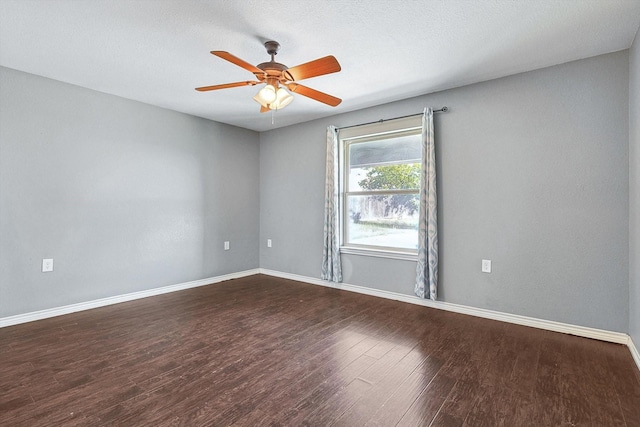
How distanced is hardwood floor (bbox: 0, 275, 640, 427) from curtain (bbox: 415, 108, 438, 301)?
0.34 m

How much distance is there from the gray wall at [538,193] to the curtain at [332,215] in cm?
70

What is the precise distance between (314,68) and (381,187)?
2168 millimetres

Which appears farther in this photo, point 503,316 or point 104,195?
point 104,195

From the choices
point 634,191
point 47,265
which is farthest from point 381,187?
point 47,265


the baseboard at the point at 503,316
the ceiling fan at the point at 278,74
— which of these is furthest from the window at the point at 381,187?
the ceiling fan at the point at 278,74

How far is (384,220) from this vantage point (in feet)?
13.0

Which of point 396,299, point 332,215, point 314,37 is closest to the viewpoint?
point 314,37

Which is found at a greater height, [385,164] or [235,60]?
[235,60]

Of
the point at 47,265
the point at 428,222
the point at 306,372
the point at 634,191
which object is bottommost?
the point at 306,372

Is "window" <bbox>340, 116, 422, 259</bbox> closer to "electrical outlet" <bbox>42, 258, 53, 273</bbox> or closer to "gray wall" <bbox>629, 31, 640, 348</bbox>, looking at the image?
"gray wall" <bbox>629, 31, 640, 348</bbox>

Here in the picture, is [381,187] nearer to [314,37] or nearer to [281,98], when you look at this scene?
[281,98]

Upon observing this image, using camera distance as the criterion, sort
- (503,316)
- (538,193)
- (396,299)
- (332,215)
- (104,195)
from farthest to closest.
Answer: (332,215) → (396,299) → (104,195) → (503,316) → (538,193)

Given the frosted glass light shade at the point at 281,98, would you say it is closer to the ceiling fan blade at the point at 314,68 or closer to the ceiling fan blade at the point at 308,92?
the ceiling fan blade at the point at 308,92

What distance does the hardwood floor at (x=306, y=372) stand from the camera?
64.6 inches
